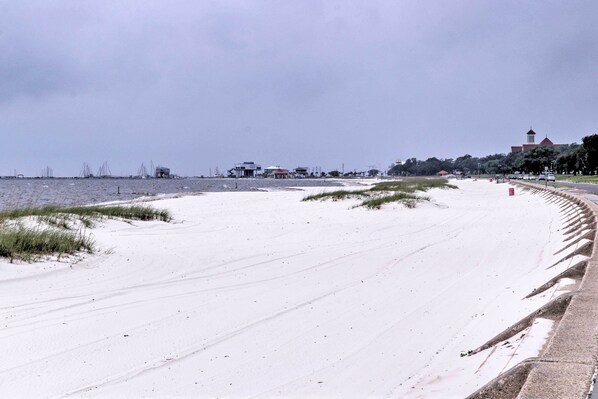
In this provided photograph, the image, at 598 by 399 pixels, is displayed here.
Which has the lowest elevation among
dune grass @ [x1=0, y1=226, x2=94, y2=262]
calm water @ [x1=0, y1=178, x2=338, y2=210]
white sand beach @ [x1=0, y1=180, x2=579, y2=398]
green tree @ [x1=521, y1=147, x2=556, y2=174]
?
calm water @ [x1=0, y1=178, x2=338, y2=210]

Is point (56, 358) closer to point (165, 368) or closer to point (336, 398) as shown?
point (165, 368)

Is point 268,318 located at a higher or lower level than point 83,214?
lower

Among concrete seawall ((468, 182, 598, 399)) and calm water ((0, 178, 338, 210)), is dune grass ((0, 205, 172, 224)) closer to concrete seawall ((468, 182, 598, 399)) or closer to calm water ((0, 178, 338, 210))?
calm water ((0, 178, 338, 210))

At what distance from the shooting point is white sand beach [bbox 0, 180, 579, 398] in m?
4.74

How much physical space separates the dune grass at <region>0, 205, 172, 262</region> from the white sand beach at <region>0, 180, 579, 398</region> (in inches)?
17.8

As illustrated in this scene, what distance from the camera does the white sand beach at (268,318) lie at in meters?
4.74

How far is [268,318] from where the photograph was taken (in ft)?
22.4

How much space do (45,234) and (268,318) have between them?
5862 millimetres

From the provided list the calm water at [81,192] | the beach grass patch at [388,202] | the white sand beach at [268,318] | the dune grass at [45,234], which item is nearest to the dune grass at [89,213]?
the dune grass at [45,234]

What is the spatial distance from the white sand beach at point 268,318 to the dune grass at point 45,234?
0.45 m

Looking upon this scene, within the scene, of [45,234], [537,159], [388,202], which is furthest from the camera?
[537,159]

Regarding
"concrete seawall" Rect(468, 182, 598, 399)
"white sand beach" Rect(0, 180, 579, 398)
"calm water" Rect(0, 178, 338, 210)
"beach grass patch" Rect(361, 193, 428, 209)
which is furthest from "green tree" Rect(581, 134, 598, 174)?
"concrete seawall" Rect(468, 182, 598, 399)

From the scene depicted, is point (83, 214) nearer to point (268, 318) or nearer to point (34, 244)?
point (34, 244)

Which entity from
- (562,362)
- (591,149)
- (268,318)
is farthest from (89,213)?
(591,149)
